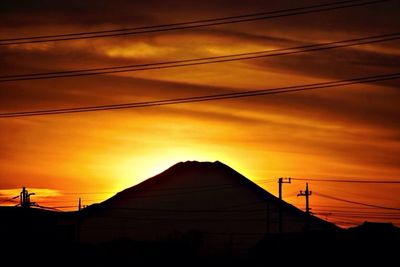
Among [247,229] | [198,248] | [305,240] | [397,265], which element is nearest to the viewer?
[397,265]

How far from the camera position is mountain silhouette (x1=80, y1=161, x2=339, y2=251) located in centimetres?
7581

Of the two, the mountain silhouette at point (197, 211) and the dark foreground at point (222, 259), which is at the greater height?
the mountain silhouette at point (197, 211)

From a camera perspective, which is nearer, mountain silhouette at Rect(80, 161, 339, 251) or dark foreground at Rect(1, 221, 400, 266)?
dark foreground at Rect(1, 221, 400, 266)

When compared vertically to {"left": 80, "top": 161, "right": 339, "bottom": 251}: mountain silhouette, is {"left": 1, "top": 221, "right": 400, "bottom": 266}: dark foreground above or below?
below

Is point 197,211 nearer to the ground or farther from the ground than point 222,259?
farther from the ground

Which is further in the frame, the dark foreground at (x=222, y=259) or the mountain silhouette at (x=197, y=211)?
the mountain silhouette at (x=197, y=211)

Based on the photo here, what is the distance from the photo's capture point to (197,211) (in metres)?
76.6

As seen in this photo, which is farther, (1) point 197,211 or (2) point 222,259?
(1) point 197,211

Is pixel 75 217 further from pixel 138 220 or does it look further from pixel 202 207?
pixel 202 207

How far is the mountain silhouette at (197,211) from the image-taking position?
249ft

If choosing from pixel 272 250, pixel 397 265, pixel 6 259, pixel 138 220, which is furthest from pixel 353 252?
pixel 138 220

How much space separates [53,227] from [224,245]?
15561mm

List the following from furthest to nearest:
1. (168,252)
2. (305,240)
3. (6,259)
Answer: (168,252), (6,259), (305,240)

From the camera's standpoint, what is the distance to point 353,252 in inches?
1849
